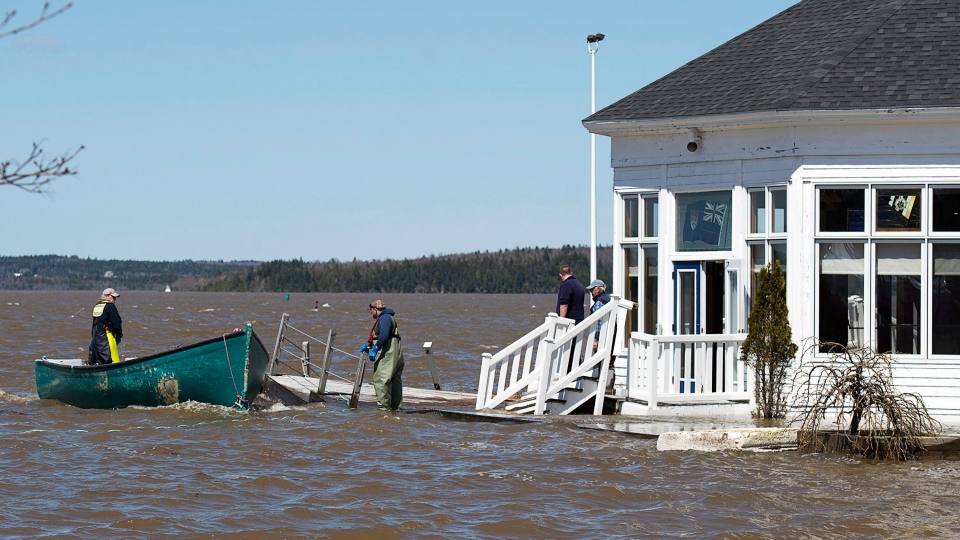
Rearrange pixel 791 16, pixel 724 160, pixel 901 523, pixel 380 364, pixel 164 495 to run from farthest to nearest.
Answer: pixel 791 16, pixel 380 364, pixel 724 160, pixel 164 495, pixel 901 523

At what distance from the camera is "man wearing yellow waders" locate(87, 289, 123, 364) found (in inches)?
758

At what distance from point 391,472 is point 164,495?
2.48m

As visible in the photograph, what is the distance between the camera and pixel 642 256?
16.7 m

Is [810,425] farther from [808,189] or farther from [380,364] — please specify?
[380,364]

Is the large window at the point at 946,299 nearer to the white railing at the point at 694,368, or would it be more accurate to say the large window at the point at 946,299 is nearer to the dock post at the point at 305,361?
the white railing at the point at 694,368

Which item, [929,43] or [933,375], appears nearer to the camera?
[933,375]

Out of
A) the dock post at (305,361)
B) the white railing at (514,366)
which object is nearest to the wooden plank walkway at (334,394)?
the dock post at (305,361)

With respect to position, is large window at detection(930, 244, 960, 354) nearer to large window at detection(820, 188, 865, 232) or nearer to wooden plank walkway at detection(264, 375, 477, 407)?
large window at detection(820, 188, 865, 232)

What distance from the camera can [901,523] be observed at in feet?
35.0

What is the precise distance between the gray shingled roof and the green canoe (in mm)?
6360

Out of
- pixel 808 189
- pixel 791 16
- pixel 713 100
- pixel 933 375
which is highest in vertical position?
pixel 791 16

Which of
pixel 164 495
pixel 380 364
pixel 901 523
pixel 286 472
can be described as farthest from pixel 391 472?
pixel 901 523

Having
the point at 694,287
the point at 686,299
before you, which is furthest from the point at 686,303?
the point at 694,287

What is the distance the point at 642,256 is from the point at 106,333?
869cm
